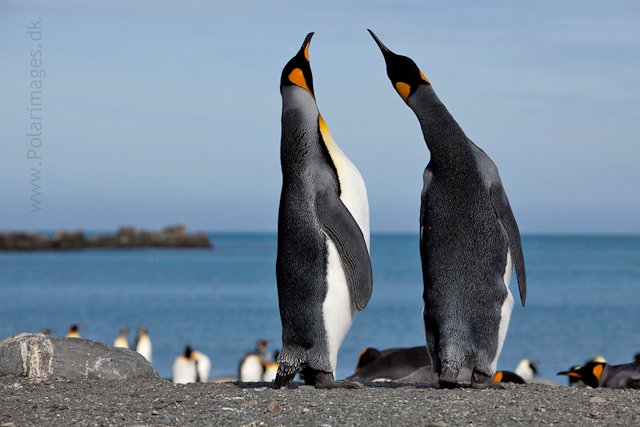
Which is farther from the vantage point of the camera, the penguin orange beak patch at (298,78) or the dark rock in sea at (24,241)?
the dark rock in sea at (24,241)

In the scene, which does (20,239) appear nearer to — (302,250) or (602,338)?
(602,338)

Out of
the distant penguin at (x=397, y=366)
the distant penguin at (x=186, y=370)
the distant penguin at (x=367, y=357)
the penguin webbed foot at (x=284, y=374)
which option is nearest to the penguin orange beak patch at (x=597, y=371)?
the distant penguin at (x=397, y=366)

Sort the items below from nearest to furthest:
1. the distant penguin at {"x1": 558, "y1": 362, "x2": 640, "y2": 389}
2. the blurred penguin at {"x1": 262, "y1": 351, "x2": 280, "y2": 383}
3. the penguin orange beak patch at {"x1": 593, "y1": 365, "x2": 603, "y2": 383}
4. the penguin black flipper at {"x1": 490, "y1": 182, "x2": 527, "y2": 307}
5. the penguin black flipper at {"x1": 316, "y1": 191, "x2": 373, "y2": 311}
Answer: the penguin black flipper at {"x1": 316, "y1": 191, "x2": 373, "y2": 311}
the penguin black flipper at {"x1": 490, "y1": 182, "x2": 527, "y2": 307}
the distant penguin at {"x1": 558, "y1": 362, "x2": 640, "y2": 389}
the penguin orange beak patch at {"x1": 593, "y1": 365, "x2": 603, "y2": 383}
the blurred penguin at {"x1": 262, "y1": 351, "x2": 280, "y2": 383}

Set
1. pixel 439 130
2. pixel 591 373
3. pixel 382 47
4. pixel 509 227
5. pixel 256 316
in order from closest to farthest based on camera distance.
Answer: pixel 509 227
pixel 439 130
pixel 382 47
pixel 591 373
pixel 256 316

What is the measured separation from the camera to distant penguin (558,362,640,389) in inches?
236

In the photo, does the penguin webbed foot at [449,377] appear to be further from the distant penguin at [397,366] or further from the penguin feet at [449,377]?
the distant penguin at [397,366]

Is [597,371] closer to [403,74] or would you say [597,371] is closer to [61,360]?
[403,74]

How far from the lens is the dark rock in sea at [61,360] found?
5.30 metres

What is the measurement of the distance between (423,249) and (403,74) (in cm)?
133

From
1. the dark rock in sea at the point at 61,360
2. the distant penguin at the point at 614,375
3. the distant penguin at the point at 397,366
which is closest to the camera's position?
the dark rock in sea at the point at 61,360

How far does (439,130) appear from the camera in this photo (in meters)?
4.88

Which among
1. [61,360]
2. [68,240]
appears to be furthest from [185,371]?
[68,240]

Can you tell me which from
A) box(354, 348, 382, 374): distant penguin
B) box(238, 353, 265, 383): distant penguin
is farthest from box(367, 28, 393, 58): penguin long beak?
box(238, 353, 265, 383): distant penguin

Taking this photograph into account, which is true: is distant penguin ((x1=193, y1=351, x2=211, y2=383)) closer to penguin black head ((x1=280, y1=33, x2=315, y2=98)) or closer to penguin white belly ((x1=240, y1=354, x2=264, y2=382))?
penguin white belly ((x1=240, y1=354, x2=264, y2=382))
